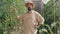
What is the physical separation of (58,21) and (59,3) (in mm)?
619

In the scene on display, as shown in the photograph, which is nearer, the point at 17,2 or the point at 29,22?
the point at 29,22

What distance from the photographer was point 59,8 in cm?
815

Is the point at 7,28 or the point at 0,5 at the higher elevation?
the point at 0,5

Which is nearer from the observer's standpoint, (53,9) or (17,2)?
(17,2)

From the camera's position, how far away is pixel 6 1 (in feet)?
19.4

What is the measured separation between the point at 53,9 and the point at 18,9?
2377 millimetres

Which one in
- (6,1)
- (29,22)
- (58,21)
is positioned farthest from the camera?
(58,21)

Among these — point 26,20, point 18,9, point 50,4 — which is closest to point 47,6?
point 50,4

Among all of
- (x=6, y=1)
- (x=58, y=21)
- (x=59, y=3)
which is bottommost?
(x=58, y=21)

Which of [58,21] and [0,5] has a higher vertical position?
[0,5]

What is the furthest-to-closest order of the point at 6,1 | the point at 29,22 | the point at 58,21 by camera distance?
the point at 58,21 < the point at 6,1 < the point at 29,22

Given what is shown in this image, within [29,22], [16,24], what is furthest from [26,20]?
[16,24]

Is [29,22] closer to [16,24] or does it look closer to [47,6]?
[16,24]

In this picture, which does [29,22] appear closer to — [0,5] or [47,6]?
[0,5]
